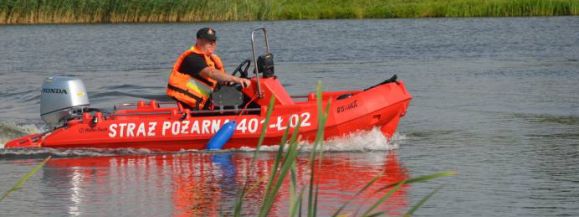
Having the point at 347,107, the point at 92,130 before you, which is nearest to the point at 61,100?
the point at 92,130

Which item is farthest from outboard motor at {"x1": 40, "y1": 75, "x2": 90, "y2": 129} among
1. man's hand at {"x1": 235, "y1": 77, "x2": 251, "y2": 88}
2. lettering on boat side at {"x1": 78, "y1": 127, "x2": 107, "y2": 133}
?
man's hand at {"x1": 235, "y1": 77, "x2": 251, "y2": 88}

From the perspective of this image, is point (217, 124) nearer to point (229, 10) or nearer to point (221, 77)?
point (221, 77)

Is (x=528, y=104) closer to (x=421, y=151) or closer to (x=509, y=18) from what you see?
(x=421, y=151)

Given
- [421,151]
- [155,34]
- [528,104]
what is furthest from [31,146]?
[155,34]

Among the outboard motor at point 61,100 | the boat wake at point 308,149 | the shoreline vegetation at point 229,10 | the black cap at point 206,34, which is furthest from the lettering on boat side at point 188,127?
the shoreline vegetation at point 229,10

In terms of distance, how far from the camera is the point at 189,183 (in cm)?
1090

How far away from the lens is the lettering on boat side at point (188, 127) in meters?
12.3

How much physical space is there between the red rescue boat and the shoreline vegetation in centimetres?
2826

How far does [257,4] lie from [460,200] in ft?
120

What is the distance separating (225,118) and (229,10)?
30.8 meters

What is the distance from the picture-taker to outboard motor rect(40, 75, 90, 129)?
509 inches

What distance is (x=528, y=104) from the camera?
1689cm

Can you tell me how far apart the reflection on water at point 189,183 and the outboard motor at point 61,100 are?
1.99 ft

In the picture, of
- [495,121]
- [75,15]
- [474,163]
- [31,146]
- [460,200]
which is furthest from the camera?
[75,15]
